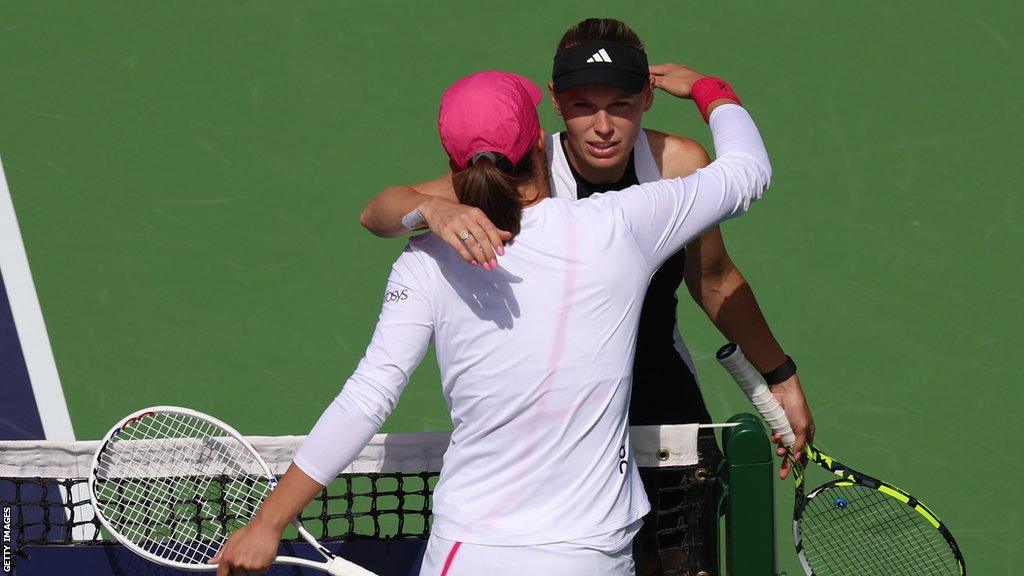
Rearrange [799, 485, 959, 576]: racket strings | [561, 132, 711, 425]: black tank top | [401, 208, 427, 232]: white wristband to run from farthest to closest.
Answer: [799, 485, 959, 576]: racket strings
[561, 132, 711, 425]: black tank top
[401, 208, 427, 232]: white wristband

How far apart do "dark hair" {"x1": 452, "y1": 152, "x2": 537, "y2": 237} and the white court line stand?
3017 mm

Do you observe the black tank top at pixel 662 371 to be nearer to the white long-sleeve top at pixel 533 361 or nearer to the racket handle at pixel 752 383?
the racket handle at pixel 752 383

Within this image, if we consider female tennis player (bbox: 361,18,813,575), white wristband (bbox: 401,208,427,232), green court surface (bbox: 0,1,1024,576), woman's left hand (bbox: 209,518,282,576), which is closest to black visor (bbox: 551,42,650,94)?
female tennis player (bbox: 361,18,813,575)

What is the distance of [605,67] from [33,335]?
350 cm

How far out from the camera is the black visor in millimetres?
3074

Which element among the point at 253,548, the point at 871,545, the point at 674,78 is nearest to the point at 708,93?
the point at 674,78

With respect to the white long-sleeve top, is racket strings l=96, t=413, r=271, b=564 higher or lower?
lower

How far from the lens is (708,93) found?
3.29 meters

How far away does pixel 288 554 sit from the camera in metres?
3.38

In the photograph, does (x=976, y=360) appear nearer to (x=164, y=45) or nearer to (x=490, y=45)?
(x=490, y=45)

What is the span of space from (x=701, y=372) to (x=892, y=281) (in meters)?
0.92

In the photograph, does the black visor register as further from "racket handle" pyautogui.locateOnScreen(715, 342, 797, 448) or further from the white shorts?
the white shorts

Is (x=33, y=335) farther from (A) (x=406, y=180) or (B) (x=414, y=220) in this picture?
(B) (x=414, y=220)

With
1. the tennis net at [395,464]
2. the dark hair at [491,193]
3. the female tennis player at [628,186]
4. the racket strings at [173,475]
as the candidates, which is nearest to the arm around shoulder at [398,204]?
the female tennis player at [628,186]
